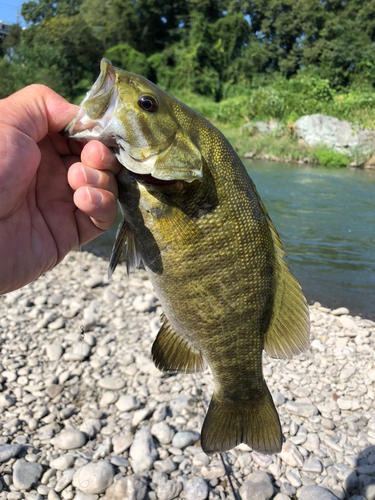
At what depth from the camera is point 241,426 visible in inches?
81.7

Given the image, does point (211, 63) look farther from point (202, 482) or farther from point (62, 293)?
point (202, 482)

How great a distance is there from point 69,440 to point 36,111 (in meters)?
2.82

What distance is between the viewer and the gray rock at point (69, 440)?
3.32 m

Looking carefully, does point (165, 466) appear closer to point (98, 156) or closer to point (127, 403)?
point (127, 403)

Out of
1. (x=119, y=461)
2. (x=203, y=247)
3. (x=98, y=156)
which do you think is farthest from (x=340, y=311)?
(x=98, y=156)

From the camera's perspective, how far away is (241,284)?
1.81 metres

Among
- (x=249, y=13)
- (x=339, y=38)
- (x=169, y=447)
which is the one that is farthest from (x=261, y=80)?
(x=169, y=447)

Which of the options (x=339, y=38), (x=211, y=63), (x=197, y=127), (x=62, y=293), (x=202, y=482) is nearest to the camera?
(x=197, y=127)

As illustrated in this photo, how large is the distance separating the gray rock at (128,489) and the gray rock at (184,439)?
0.50 metres

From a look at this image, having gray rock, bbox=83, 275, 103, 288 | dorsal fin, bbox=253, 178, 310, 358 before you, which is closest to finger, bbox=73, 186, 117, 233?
dorsal fin, bbox=253, 178, 310, 358

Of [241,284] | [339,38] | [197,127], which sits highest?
[339,38]

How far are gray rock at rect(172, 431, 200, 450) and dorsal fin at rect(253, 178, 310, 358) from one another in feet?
6.30

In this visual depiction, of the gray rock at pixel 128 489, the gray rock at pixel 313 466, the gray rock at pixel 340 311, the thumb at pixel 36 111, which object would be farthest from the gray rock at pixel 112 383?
the gray rock at pixel 340 311

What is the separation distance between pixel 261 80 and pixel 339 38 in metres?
8.74
